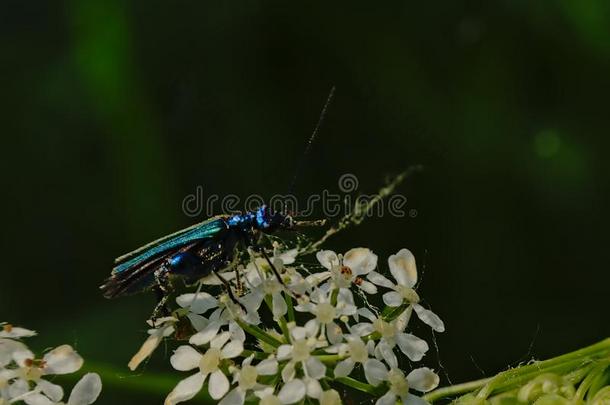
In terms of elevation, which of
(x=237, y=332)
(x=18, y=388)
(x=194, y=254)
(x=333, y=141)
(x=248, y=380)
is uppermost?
(x=333, y=141)

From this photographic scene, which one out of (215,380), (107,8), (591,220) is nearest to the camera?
(215,380)

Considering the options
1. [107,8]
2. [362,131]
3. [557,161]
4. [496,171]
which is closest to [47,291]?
[107,8]

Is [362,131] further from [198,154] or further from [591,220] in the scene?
[591,220]

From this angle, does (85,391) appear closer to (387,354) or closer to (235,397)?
(235,397)

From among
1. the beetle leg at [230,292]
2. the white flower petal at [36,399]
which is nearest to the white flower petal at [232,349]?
the beetle leg at [230,292]

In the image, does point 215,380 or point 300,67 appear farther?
point 300,67

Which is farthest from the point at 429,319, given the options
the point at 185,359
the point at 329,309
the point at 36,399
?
the point at 36,399

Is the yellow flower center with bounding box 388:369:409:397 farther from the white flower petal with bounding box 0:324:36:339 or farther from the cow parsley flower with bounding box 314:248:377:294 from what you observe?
the white flower petal with bounding box 0:324:36:339

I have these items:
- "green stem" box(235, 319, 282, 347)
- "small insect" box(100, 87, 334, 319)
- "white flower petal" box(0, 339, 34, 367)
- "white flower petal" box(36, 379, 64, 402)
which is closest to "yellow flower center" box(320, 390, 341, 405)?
"green stem" box(235, 319, 282, 347)
